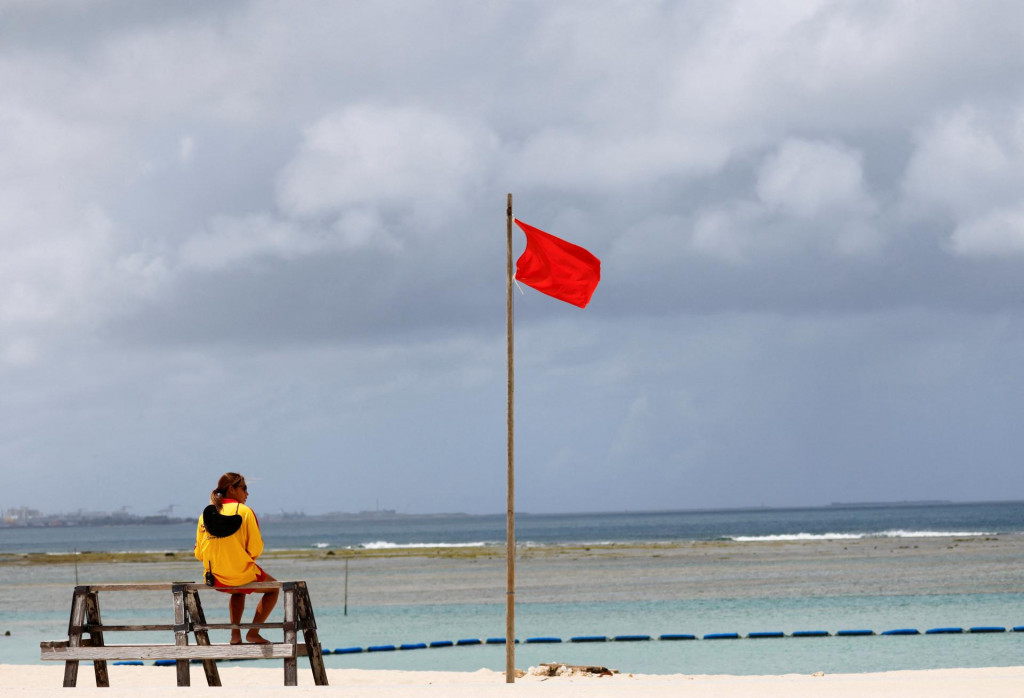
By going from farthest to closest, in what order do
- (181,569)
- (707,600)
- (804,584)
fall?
(181,569), (804,584), (707,600)

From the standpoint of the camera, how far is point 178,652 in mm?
11680

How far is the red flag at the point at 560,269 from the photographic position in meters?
14.1

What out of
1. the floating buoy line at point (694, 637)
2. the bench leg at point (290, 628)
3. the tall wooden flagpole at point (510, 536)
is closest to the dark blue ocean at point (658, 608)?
the floating buoy line at point (694, 637)

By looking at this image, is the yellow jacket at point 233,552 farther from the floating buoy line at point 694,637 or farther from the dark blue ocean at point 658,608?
the floating buoy line at point 694,637

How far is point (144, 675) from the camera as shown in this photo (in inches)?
768

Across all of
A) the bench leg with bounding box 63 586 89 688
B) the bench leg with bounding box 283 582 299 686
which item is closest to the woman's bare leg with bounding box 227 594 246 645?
the bench leg with bounding box 283 582 299 686

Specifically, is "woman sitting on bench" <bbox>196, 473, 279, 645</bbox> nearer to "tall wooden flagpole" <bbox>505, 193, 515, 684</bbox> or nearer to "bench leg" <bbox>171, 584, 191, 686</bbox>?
"bench leg" <bbox>171, 584, 191, 686</bbox>

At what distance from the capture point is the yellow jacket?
38.9 ft

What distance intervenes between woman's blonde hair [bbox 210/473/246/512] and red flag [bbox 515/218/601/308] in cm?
405

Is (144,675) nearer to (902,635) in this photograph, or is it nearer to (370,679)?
(370,679)

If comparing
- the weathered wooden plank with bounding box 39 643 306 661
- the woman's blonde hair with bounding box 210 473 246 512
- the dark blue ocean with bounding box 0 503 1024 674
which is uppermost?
the woman's blonde hair with bounding box 210 473 246 512

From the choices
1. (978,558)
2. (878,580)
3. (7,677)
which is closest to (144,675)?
(7,677)

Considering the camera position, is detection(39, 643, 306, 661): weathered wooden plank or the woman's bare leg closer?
detection(39, 643, 306, 661): weathered wooden plank

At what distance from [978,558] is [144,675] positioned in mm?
44245
